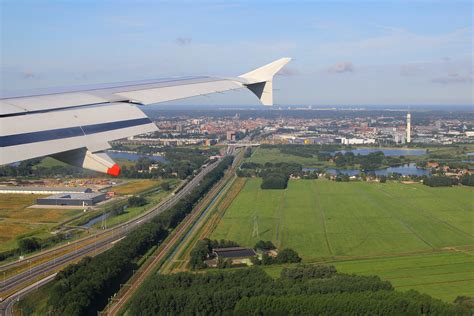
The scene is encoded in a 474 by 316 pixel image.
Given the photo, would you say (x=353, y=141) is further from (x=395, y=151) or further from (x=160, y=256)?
(x=160, y=256)

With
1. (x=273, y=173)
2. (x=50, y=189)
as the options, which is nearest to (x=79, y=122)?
(x=50, y=189)

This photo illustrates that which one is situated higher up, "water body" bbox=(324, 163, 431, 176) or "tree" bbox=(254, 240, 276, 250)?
"tree" bbox=(254, 240, 276, 250)

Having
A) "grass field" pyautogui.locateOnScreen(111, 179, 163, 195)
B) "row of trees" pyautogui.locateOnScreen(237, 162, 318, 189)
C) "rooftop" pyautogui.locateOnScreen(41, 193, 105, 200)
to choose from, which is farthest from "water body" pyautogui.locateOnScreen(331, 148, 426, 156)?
"rooftop" pyautogui.locateOnScreen(41, 193, 105, 200)

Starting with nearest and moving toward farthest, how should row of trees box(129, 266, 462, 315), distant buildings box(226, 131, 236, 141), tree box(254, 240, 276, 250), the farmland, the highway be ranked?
1. row of trees box(129, 266, 462, 315)
2. the highway
3. the farmland
4. tree box(254, 240, 276, 250)
5. distant buildings box(226, 131, 236, 141)

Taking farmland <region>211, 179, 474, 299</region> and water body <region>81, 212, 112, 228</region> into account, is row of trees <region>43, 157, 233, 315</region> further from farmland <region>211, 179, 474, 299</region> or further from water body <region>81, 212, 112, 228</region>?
water body <region>81, 212, 112, 228</region>

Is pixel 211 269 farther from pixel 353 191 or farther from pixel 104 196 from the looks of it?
pixel 353 191

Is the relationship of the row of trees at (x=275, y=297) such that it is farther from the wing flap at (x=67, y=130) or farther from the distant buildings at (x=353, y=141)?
the distant buildings at (x=353, y=141)

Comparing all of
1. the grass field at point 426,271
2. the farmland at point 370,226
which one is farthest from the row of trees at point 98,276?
the grass field at point 426,271
